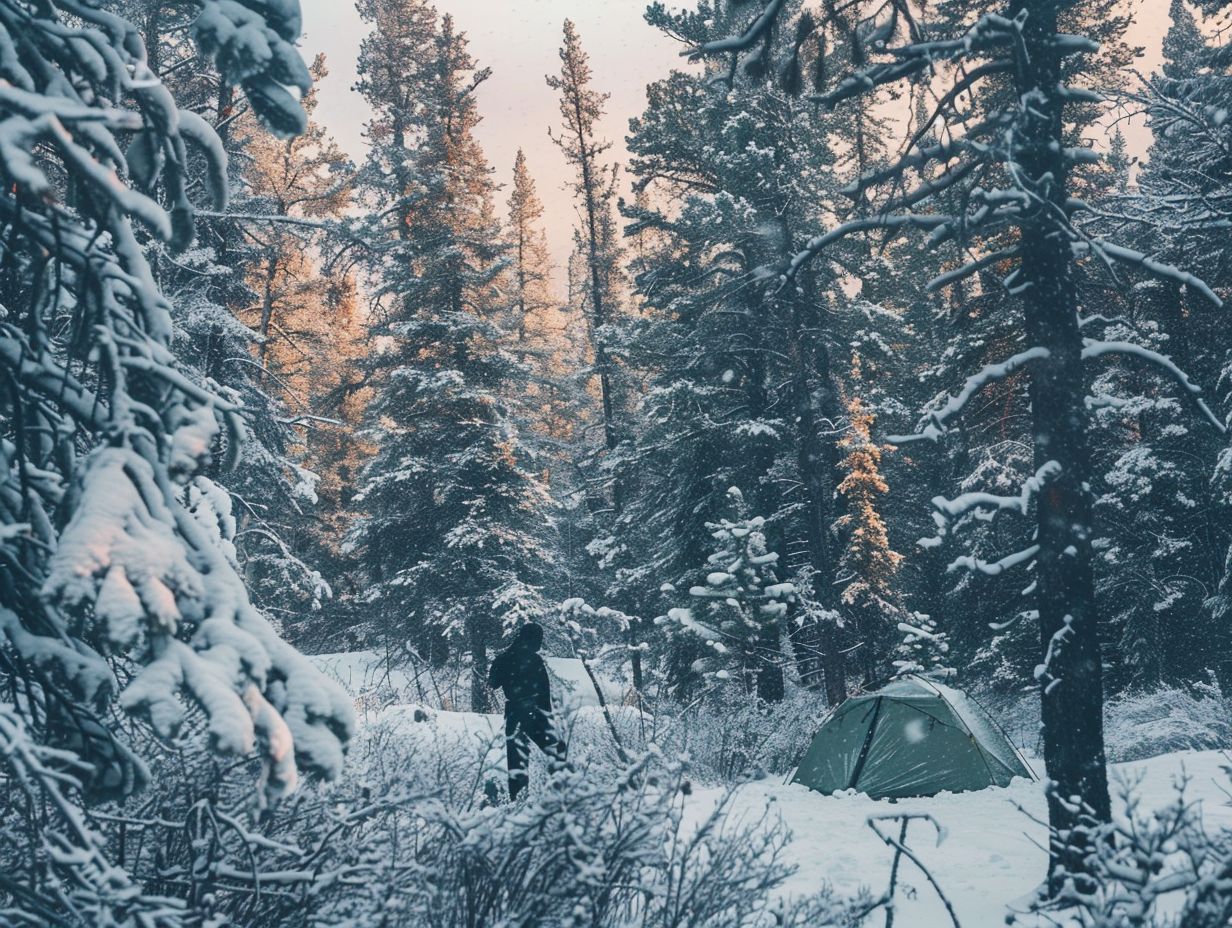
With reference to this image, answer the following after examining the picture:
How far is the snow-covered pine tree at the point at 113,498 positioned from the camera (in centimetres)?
219

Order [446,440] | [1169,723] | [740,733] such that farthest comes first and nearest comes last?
[446,440] → [740,733] → [1169,723]

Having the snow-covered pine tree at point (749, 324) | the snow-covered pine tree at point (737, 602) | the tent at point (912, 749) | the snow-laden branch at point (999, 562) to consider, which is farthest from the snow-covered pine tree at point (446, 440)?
the snow-laden branch at point (999, 562)

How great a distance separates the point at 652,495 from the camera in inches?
764

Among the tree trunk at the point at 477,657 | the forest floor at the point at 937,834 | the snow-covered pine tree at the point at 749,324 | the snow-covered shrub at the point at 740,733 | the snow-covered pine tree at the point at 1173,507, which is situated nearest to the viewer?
the forest floor at the point at 937,834

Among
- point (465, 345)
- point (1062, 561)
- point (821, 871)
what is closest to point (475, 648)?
point (465, 345)

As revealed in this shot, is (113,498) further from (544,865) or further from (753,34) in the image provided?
(753,34)

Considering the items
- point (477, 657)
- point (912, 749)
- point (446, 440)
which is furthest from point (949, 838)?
point (446, 440)

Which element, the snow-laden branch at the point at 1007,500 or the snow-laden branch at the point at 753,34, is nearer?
the snow-laden branch at the point at 1007,500

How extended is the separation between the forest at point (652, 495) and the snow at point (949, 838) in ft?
0.27

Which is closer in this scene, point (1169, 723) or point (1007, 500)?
point (1007, 500)

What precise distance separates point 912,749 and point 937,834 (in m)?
2.65

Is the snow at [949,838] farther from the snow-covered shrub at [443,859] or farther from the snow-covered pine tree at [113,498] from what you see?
the snow-covered pine tree at [113,498]

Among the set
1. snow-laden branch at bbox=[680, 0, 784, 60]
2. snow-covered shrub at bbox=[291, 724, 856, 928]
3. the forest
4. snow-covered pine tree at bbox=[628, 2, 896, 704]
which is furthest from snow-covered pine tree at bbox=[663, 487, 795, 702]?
snow-covered shrub at bbox=[291, 724, 856, 928]

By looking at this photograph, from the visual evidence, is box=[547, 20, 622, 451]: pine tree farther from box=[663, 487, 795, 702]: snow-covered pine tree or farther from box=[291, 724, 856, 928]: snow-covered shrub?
box=[291, 724, 856, 928]: snow-covered shrub
